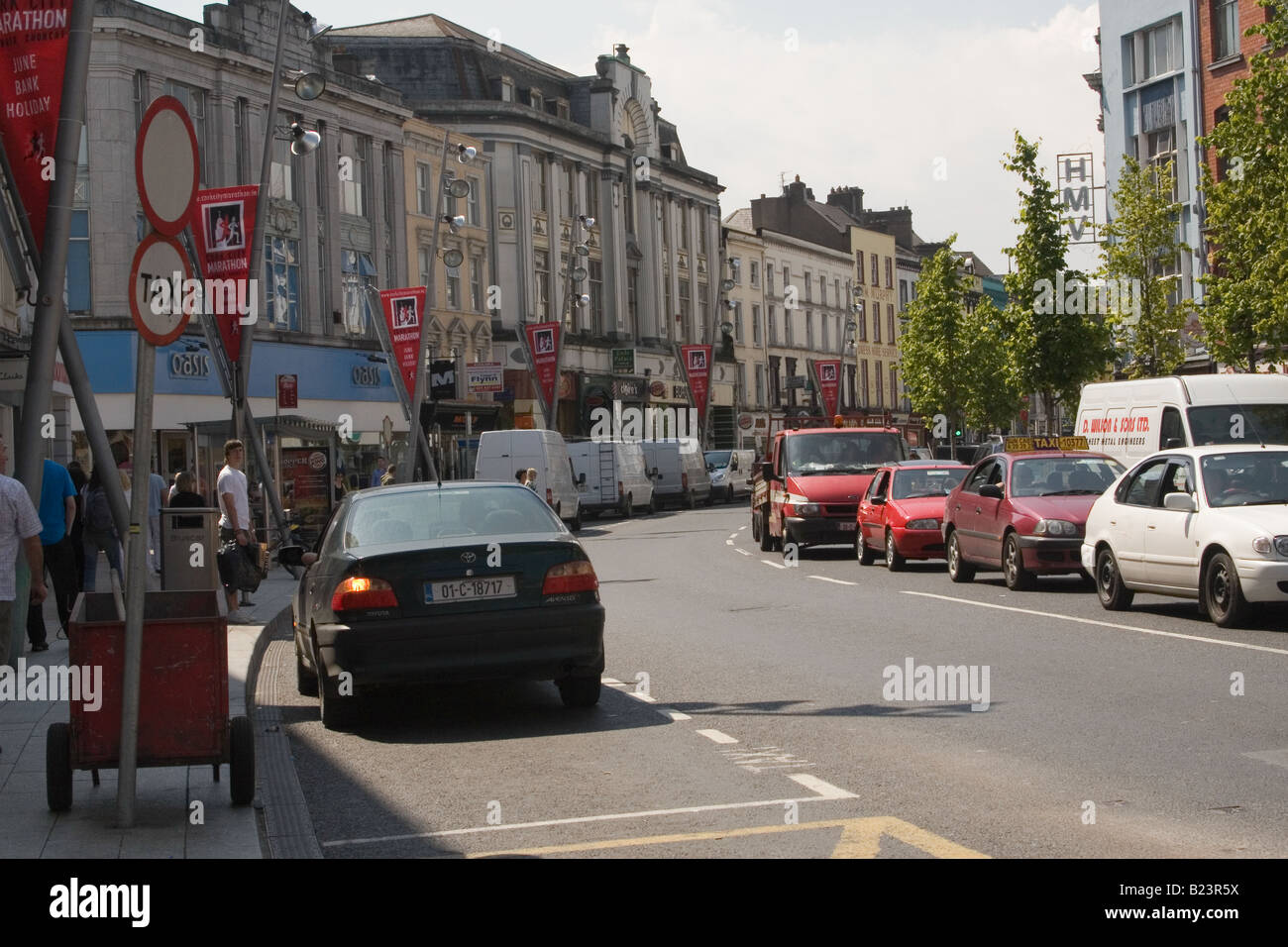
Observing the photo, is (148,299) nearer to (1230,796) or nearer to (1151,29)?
(1230,796)

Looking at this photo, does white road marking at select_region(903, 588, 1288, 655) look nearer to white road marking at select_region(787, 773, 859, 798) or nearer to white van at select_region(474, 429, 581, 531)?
white road marking at select_region(787, 773, 859, 798)

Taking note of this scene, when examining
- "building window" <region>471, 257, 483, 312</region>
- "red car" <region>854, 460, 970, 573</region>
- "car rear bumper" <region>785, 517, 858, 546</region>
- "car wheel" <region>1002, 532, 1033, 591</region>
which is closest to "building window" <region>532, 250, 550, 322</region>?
"building window" <region>471, 257, 483, 312</region>

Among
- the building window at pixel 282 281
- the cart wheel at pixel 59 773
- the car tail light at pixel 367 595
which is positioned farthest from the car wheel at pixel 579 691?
the building window at pixel 282 281

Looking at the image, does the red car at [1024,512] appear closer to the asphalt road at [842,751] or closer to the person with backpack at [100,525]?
the asphalt road at [842,751]

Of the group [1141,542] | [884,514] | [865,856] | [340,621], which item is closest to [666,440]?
[884,514]

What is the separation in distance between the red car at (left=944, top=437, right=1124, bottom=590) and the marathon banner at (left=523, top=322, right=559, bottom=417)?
3598 cm

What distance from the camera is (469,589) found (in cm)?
1062

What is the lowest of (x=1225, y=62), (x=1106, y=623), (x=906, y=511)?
(x=1106, y=623)

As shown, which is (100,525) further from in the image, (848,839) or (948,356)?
(948,356)

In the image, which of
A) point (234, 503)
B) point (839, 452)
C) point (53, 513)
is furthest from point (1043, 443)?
point (53, 513)

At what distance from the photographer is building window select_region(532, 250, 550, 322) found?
235ft

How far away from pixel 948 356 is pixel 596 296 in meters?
16.1

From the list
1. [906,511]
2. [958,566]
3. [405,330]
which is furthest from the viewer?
[405,330]

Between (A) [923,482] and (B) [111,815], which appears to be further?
(A) [923,482]
